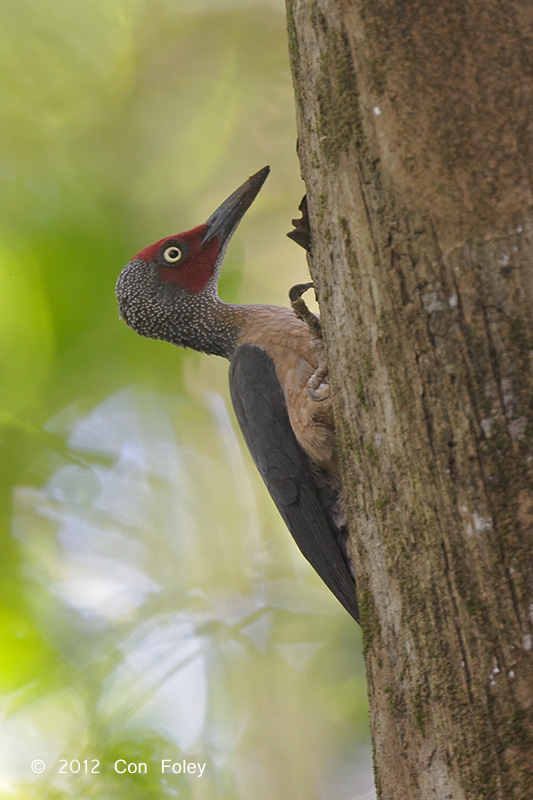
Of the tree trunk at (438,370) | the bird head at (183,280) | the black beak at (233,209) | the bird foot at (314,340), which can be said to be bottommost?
the tree trunk at (438,370)

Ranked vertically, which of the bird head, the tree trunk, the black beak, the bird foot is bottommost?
the tree trunk

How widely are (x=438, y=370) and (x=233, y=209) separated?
2.62 meters

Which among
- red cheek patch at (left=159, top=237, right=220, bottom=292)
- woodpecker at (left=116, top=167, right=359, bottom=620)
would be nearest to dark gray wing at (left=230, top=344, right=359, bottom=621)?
woodpecker at (left=116, top=167, right=359, bottom=620)

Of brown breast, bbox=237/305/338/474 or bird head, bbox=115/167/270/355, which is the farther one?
bird head, bbox=115/167/270/355

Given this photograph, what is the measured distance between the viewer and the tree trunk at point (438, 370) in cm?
142

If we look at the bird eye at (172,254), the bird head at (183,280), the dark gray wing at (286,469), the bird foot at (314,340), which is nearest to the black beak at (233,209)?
the bird head at (183,280)

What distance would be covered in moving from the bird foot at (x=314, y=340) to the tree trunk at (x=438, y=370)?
0.95 metres

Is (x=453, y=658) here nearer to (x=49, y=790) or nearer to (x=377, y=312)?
(x=377, y=312)

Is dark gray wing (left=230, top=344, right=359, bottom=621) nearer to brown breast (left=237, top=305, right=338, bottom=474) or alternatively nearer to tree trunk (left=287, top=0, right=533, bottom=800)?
brown breast (left=237, top=305, right=338, bottom=474)

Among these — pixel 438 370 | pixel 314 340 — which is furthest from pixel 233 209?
pixel 438 370

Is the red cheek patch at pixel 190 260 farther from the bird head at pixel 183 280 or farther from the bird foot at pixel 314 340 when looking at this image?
the bird foot at pixel 314 340

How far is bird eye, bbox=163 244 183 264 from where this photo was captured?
4023mm

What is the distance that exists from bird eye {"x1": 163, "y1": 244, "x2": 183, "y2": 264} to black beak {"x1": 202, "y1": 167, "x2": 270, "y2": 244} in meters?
0.14

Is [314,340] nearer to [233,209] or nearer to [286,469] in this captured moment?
[286,469]
